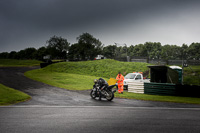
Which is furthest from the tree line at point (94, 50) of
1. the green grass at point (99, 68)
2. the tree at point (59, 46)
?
the green grass at point (99, 68)

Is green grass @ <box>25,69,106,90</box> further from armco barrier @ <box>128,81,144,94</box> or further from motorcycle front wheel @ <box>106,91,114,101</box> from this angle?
motorcycle front wheel @ <box>106,91,114,101</box>

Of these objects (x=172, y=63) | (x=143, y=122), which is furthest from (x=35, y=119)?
(x=172, y=63)

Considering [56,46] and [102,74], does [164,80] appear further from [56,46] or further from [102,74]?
[56,46]

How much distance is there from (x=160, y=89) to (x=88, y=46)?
87.7 meters

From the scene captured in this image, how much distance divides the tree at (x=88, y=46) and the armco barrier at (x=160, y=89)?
269 feet

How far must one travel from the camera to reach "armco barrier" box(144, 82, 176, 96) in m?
17.7

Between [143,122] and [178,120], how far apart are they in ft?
5.83

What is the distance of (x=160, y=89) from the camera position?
59.4ft

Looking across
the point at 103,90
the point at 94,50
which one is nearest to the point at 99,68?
the point at 103,90

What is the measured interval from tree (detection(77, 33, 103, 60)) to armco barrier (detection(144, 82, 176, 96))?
82.0 meters

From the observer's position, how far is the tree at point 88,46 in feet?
334

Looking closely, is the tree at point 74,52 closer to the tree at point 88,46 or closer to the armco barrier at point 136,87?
the tree at point 88,46

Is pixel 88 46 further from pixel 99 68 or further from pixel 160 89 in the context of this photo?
pixel 160 89

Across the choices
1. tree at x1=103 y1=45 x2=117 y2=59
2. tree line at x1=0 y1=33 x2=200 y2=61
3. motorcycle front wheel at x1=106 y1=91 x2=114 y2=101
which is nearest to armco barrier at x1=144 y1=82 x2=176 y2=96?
motorcycle front wheel at x1=106 y1=91 x2=114 y2=101
